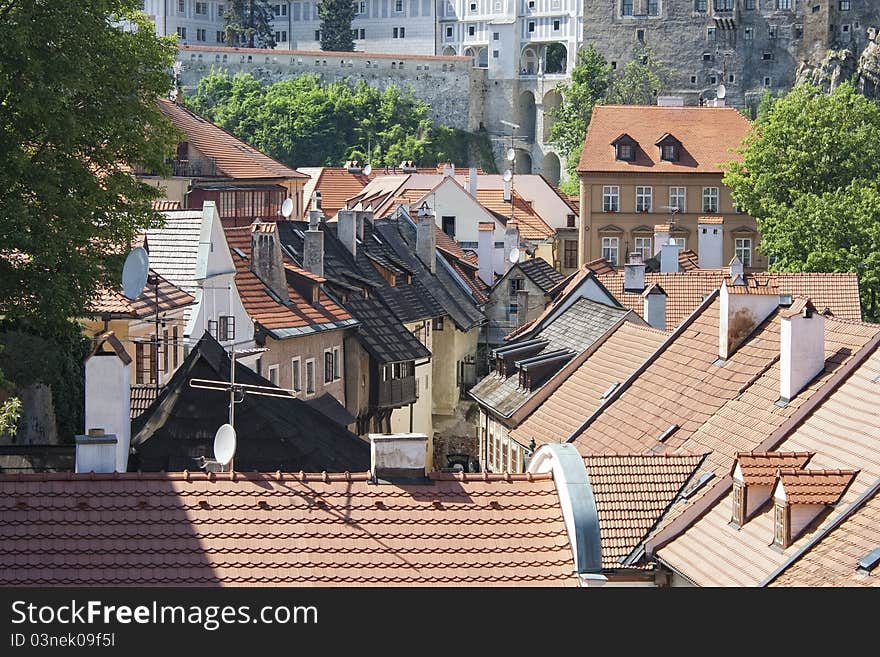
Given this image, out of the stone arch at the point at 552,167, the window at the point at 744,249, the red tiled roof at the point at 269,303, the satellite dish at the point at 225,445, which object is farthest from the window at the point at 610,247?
the stone arch at the point at 552,167

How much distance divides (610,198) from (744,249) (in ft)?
16.5

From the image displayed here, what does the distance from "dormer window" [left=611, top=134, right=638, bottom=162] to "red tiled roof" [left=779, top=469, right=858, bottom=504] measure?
48266 mm

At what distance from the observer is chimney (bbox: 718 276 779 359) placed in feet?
70.9

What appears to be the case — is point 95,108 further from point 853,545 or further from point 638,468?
point 853,545

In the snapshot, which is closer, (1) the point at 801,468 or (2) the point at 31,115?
(1) the point at 801,468

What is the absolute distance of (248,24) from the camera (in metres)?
123

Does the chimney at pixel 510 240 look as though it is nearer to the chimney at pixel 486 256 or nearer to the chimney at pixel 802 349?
the chimney at pixel 486 256

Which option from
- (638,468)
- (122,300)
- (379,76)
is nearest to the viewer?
(638,468)

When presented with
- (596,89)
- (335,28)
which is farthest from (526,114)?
(335,28)

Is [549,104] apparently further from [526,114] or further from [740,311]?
[740,311]

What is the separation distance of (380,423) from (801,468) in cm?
2082

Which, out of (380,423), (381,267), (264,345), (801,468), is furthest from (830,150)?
(801,468)

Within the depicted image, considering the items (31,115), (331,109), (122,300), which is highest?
(331,109)
